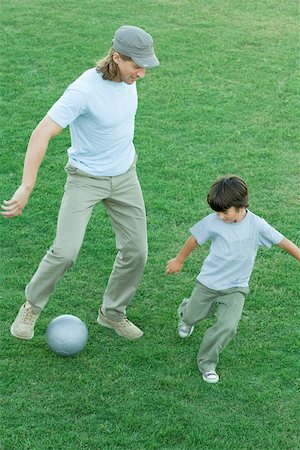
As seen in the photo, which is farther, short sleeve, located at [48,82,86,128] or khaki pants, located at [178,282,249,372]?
khaki pants, located at [178,282,249,372]

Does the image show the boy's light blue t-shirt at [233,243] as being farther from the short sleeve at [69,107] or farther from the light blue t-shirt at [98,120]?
the short sleeve at [69,107]

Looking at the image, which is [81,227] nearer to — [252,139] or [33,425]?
[33,425]

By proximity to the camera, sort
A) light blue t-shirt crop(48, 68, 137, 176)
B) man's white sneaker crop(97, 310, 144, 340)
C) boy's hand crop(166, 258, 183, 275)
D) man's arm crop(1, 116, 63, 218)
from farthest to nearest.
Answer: man's white sneaker crop(97, 310, 144, 340) < boy's hand crop(166, 258, 183, 275) < light blue t-shirt crop(48, 68, 137, 176) < man's arm crop(1, 116, 63, 218)

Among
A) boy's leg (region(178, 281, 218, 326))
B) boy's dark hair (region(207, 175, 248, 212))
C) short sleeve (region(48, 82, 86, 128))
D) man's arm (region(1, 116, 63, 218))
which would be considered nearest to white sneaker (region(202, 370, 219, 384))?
boy's leg (region(178, 281, 218, 326))

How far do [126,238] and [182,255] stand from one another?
0.47m

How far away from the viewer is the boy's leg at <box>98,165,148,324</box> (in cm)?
652

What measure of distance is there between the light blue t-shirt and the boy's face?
2.74 feet

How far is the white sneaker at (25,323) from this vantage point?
6.69 metres

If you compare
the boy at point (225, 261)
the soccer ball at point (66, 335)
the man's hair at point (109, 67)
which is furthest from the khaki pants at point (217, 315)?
the man's hair at point (109, 67)

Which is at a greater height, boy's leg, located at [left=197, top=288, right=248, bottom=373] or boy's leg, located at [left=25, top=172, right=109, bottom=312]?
boy's leg, located at [left=25, top=172, right=109, bottom=312]

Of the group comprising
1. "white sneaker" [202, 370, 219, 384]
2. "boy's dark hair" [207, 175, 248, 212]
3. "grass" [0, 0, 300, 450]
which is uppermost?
"boy's dark hair" [207, 175, 248, 212]

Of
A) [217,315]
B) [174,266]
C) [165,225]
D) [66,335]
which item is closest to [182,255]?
[174,266]

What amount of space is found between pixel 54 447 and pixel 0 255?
8.61ft

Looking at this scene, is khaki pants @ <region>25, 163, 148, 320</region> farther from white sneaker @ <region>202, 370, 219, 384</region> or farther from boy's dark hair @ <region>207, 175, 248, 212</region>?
white sneaker @ <region>202, 370, 219, 384</region>
